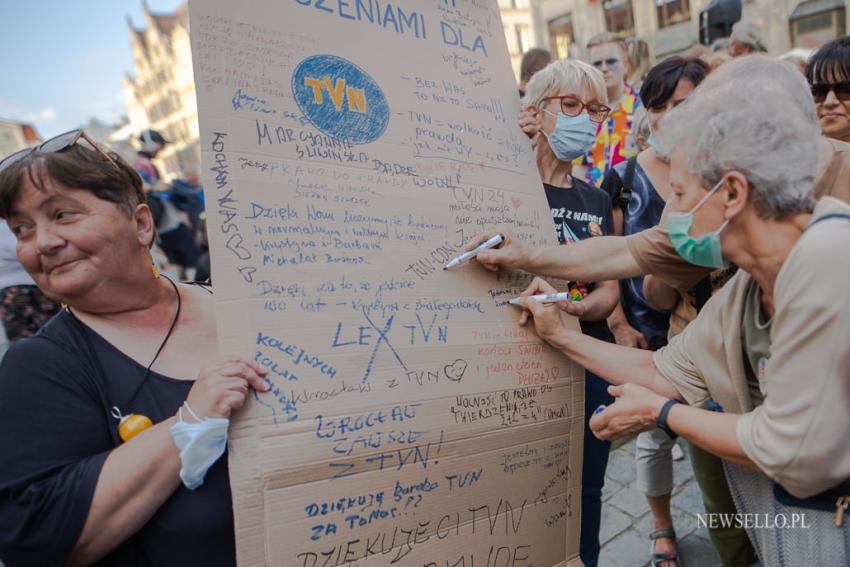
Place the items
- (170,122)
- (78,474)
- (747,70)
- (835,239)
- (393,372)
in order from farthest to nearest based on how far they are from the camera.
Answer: (170,122), (393,372), (747,70), (78,474), (835,239)

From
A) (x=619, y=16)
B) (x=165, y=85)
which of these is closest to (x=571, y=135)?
(x=619, y=16)

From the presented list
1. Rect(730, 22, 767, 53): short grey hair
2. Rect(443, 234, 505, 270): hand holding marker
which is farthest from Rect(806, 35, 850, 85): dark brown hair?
Rect(730, 22, 767, 53): short grey hair

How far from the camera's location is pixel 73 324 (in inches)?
53.1

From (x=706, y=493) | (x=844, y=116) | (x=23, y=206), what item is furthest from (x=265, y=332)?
(x=844, y=116)

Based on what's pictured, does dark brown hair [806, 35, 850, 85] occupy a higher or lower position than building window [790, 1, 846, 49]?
lower

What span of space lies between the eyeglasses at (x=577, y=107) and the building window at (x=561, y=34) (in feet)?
66.8

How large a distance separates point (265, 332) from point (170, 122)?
2312 inches

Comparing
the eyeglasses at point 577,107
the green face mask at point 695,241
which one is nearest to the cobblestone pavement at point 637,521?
the green face mask at point 695,241

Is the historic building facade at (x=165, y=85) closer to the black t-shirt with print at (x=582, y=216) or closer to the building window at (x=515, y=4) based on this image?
the building window at (x=515, y=4)

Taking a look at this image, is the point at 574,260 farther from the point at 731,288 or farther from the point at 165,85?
the point at 165,85

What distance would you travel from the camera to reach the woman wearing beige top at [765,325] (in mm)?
1077

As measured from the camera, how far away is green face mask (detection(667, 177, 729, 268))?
1.28m

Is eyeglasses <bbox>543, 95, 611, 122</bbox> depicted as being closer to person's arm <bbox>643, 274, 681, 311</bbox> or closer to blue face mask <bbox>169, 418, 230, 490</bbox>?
person's arm <bbox>643, 274, 681, 311</bbox>

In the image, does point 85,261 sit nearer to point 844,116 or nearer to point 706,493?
point 706,493
